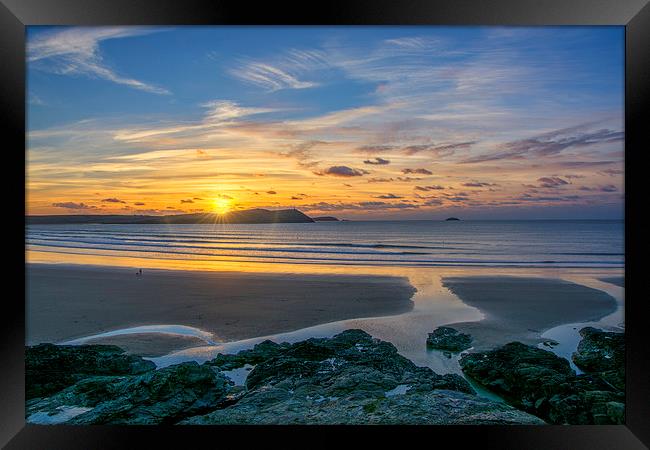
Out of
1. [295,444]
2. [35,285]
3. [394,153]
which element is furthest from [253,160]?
[295,444]

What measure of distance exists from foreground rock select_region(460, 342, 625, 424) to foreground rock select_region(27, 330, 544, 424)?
0.26 meters

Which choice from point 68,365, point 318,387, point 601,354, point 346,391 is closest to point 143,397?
point 68,365

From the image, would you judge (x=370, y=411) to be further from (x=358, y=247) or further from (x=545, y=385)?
(x=358, y=247)

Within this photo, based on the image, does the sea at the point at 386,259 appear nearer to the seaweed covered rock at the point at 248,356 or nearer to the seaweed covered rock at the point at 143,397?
the seaweed covered rock at the point at 248,356

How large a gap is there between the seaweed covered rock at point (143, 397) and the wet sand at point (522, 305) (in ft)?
8.78

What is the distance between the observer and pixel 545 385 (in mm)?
3221

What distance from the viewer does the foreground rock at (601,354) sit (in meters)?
3.71

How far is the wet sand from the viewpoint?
4785mm

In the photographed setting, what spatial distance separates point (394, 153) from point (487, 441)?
1771 cm

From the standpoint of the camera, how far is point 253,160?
19609mm

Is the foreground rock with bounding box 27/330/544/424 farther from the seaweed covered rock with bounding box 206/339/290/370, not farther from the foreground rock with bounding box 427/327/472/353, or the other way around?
the foreground rock with bounding box 427/327/472/353

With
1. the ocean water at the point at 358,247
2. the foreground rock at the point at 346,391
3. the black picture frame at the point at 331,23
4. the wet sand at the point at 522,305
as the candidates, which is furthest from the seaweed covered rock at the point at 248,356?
the ocean water at the point at 358,247

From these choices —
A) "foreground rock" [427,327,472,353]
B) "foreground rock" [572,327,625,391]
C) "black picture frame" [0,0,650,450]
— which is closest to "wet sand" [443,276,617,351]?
"foreground rock" [427,327,472,353]
